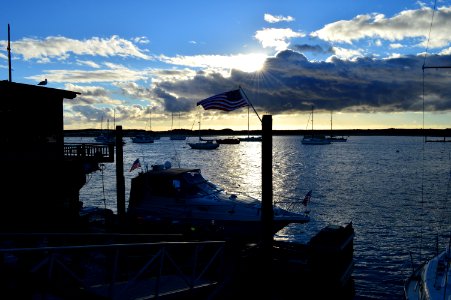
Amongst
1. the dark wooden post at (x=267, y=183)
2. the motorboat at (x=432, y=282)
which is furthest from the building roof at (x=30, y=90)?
the motorboat at (x=432, y=282)

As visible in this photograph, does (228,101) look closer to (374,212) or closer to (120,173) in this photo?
(120,173)

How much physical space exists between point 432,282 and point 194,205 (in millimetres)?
11443

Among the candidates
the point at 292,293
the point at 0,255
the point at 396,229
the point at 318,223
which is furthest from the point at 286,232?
the point at 0,255

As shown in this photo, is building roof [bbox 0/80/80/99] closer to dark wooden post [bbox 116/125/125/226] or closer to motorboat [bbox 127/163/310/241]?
dark wooden post [bbox 116/125/125/226]

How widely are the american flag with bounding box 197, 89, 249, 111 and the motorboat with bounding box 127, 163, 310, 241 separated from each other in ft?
19.8

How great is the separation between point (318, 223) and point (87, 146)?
2208 centimetres

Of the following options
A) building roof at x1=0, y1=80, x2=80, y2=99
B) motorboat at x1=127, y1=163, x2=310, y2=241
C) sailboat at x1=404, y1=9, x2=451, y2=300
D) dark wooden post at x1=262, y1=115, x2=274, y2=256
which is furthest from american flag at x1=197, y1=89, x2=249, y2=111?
sailboat at x1=404, y1=9, x2=451, y2=300

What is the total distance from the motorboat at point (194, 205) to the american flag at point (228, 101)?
6048 mm

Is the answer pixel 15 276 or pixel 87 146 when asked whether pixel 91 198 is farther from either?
pixel 15 276

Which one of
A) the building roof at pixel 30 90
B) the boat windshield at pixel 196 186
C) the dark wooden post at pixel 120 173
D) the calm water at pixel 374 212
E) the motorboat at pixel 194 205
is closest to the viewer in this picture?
the building roof at pixel 30 90

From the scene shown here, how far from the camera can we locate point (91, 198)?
5175 cm

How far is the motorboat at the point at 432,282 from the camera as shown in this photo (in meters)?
15.0

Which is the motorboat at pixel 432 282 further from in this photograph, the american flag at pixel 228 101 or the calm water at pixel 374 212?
the american flag at pixel 228 101

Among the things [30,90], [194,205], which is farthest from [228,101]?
[30,90]
